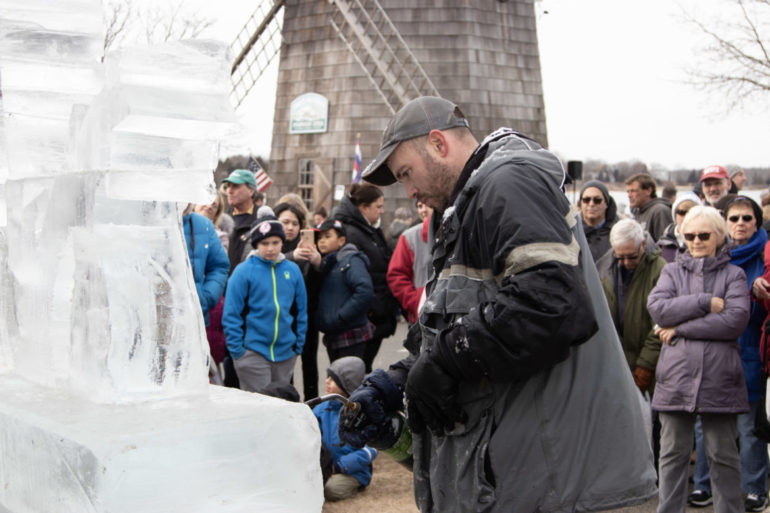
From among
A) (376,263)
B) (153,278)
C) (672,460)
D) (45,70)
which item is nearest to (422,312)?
(153,278)

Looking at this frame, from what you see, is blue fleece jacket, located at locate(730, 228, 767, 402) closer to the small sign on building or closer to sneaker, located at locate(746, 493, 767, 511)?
sneaker, located at locate(746, 493, 767, 511)

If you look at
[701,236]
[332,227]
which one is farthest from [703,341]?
[332,227]

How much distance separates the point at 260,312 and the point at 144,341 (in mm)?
3824

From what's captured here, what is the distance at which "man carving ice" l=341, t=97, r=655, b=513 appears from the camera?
199cm

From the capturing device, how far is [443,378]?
2.07m

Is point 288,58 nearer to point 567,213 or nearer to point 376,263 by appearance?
point 376,263

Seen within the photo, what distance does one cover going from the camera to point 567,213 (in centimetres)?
213

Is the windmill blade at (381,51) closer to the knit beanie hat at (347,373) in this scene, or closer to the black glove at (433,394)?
the knit beanie hat at (347,373)

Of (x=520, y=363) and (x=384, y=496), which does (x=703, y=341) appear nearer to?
(x=384, y=496)

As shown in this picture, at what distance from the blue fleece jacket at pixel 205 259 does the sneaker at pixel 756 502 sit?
3.47 meters

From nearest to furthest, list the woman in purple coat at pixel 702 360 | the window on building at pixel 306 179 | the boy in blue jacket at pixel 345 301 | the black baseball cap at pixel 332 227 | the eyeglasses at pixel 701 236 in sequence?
the woman in purple coat at pixel 702 360, the eyeglasses at pixel 701 236, the boy in blue jacket at pixel 345 301, the black baseball cap at pixel 332 227, the window on building at pixel 306 179

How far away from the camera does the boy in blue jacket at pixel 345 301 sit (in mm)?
5906

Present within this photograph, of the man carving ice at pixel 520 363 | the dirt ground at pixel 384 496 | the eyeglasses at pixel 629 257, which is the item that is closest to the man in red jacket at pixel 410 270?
the dirt ground at pixel 384 496

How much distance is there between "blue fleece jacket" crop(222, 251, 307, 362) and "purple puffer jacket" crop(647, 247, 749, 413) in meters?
2.27
